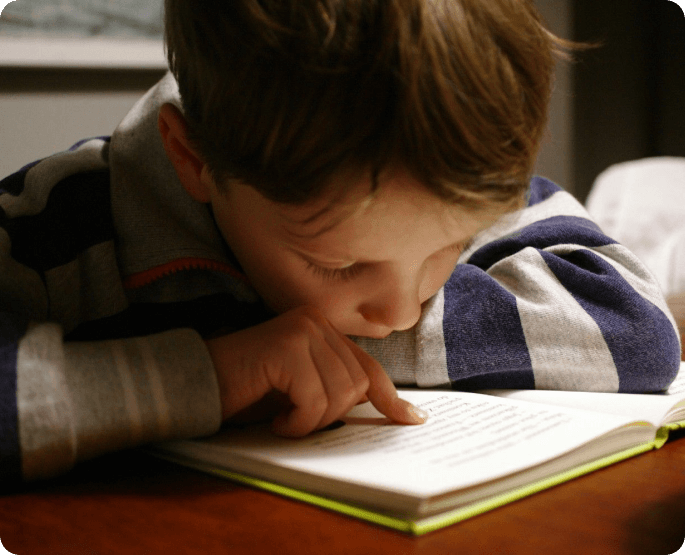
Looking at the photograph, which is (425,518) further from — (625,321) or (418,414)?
(625,321)

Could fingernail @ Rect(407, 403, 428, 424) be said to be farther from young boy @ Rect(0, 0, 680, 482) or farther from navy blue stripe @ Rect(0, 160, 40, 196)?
navy blue stripe @ Rect(0, 160, 40, 196)

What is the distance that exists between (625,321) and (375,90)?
32cm

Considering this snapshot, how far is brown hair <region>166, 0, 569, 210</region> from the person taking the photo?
395 millimetres

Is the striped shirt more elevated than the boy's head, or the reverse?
the boy's head

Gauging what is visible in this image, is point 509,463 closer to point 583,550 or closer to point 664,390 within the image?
point 583,550

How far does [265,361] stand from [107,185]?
0.25 metres

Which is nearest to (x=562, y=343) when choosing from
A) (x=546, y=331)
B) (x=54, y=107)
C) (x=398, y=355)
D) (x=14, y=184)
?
(x=546, y=331)

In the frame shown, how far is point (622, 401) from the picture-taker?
1.76ft

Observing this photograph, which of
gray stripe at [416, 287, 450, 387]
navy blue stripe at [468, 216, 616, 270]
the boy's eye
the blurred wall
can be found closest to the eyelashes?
the boy's eye

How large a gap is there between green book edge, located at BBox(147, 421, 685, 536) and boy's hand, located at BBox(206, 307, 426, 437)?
0.18 ft

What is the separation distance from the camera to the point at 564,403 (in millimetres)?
533

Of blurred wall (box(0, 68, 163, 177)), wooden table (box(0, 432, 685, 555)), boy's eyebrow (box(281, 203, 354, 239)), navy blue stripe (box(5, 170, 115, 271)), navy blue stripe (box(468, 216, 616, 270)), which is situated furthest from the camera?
blurred wall (box(0, 68, 163, 177))

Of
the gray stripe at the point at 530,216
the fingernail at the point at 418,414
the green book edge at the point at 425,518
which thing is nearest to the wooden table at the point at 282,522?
the green book edge at the point at 425,518

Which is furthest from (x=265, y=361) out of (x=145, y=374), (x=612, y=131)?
(x=612, y=131)
